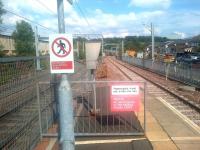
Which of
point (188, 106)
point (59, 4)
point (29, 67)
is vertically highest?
point (59, 4)

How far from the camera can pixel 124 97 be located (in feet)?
30.8

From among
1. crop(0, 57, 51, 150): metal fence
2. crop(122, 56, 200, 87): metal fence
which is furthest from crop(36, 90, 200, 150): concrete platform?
crop(122, 56, 200, 87): metal fence

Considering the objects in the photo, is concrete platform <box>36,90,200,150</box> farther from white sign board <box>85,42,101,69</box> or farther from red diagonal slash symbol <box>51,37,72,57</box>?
white sign board <box>85,42,101,69</box>

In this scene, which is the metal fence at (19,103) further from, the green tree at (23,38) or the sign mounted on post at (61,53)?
the green tree at (23,38)

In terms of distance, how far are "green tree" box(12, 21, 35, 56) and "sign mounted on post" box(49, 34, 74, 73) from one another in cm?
5745

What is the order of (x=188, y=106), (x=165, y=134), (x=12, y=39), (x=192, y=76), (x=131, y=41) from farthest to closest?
(x=131, y=41)
(x=12, y=39)
(x=192, y=76)
(x=188, y=106)
(x=165, y=134)

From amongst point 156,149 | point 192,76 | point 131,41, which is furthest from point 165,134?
point 131,41

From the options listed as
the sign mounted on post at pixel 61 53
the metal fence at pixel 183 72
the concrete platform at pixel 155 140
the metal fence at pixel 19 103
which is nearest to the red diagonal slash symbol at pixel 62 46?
the sign mounted on post at pixel 61 53

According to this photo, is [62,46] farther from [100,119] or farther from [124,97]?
[100,119]

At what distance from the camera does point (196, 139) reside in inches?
363

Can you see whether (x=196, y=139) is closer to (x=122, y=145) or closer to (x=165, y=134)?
(x=165, y=134)

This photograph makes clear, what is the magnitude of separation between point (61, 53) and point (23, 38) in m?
69.6

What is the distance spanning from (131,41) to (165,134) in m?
158

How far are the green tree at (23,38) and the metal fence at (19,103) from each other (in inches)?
2133
